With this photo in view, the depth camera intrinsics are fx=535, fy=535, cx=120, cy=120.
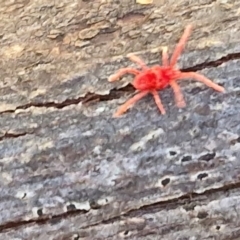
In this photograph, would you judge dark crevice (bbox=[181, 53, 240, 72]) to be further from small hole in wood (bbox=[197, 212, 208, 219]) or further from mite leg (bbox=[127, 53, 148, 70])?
small hole in wood (bbox=[197, 212, 208, 219])

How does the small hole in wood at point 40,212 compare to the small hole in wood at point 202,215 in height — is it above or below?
above

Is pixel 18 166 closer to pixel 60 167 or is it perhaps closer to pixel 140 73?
pixel 60 167

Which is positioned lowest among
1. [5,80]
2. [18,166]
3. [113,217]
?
[113,217]

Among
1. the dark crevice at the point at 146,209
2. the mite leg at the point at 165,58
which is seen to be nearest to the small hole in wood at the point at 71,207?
the dark crevice at the point at 146,209

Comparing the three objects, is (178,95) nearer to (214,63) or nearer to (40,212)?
(214,63)

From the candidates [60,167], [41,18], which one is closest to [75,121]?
[60,167]

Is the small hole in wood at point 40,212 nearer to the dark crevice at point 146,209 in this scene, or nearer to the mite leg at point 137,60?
the dark crevice at point 146,209

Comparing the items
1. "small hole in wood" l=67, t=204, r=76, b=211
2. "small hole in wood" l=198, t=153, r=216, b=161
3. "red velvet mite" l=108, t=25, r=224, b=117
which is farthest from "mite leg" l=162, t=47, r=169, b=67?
"small hole in wood" l=67, t=204, r=76, b=211
